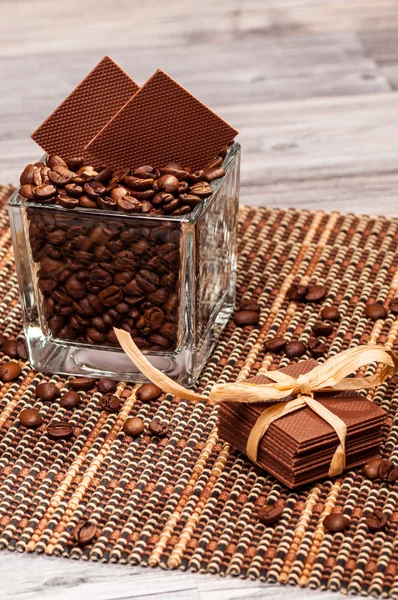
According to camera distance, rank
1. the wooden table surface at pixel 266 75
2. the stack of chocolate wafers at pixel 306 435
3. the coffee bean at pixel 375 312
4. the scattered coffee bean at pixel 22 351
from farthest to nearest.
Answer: the wooden table surface at pixel 266 75, the coffee bean at pixel 375 312, the scattered coffee bean at pixel 22 351, the stack of chocolate wafers at pixel 306 435

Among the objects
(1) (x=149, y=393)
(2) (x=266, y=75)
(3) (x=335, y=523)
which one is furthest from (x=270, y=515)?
(2) (x=266, y=75)

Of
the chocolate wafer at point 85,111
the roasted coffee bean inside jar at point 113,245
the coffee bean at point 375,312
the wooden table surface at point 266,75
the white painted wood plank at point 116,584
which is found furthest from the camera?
the wooden table surface at point 266,75

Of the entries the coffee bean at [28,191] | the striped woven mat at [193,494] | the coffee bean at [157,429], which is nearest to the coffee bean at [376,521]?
the striped woven mat at [193,494]

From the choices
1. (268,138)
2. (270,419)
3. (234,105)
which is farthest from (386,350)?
(234,105)

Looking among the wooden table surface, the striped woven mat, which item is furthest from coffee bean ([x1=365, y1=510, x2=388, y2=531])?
the wooden table surface

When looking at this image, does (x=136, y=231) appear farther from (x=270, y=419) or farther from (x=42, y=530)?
(x=42, y=530)

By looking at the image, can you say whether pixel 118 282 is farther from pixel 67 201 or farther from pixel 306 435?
pixel 306 435

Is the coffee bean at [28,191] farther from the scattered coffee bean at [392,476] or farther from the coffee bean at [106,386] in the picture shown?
the scattered coffee bean at [392,476]
